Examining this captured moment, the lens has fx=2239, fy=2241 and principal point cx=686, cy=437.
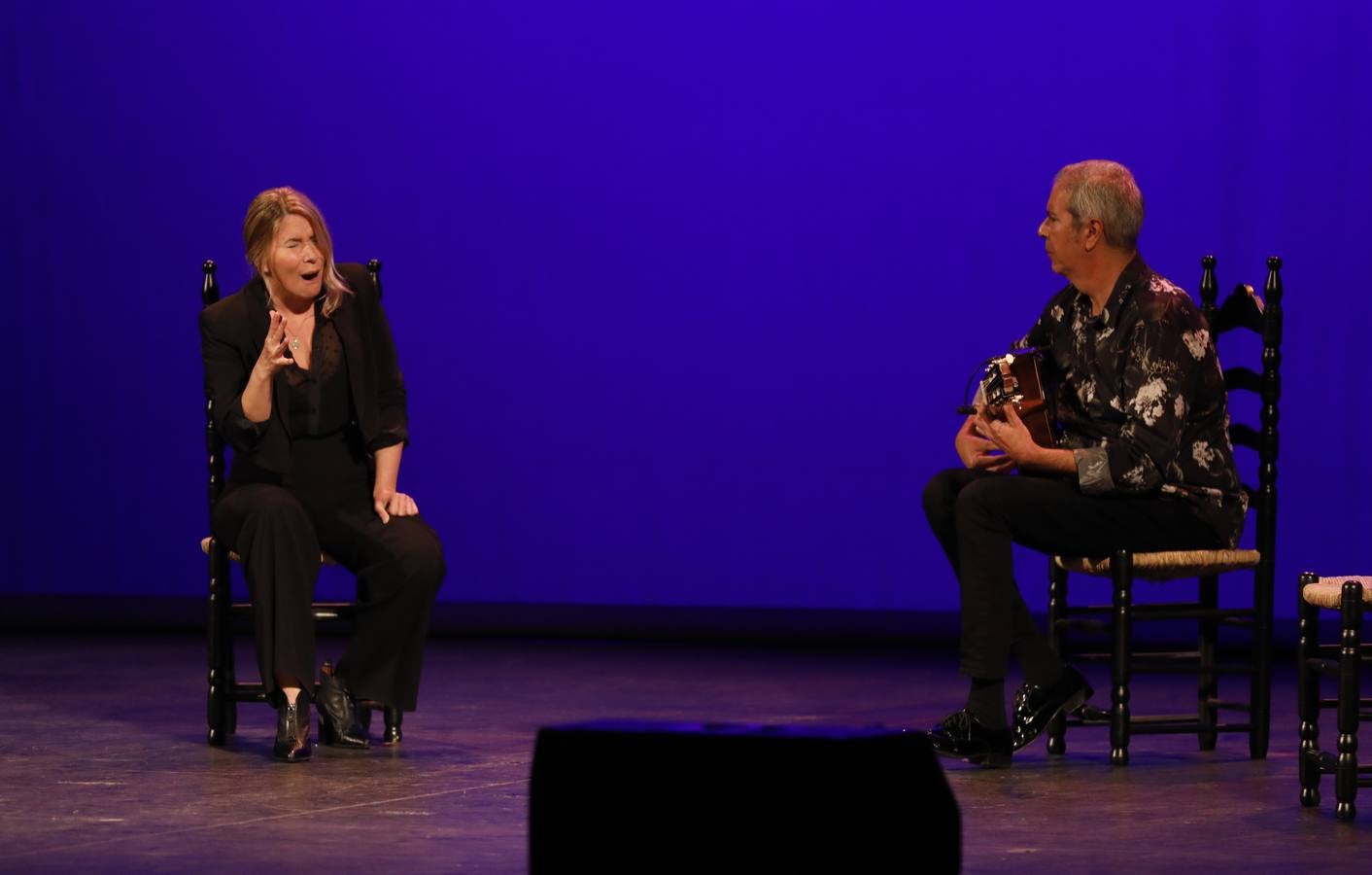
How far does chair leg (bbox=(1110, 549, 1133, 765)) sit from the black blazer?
139cm

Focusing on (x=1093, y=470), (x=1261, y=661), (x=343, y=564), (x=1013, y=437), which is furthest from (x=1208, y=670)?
(x=343, y=564)

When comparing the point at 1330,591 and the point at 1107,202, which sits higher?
the point at 1107,202

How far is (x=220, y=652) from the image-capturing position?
4270mm

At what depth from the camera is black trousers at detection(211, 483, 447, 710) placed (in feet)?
13.3

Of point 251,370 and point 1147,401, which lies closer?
point 1147,401

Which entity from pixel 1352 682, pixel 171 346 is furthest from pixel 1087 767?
pixel 171 346

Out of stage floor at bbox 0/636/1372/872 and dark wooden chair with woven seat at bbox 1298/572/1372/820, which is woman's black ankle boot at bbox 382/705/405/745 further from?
dark wooden chair with woven seat at bbox 1298/572/1372/820

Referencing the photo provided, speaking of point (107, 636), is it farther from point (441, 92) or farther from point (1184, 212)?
point (1184, 212)

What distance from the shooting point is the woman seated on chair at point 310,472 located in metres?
4.07

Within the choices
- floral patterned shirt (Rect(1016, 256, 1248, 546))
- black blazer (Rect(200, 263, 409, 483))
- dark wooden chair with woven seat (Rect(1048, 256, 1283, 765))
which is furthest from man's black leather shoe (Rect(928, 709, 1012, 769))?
black blazer (Rect(200, 263, 409, 483))

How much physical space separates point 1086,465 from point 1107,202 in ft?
1.64

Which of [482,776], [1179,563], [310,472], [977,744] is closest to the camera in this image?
[482,776]

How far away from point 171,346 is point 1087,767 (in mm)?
3866

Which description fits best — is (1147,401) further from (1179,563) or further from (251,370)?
(251,370)
